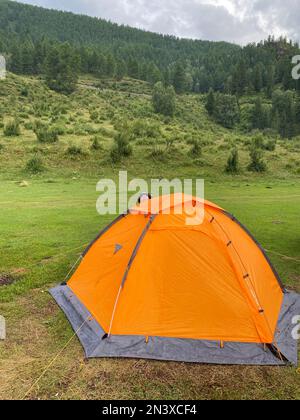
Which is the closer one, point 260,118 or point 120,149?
point 120,149

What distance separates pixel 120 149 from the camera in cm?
2725

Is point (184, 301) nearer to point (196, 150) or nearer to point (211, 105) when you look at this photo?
point (196, 150)

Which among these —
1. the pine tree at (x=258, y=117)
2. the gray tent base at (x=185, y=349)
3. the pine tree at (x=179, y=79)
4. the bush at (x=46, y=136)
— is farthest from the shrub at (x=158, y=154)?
the pine tree at (x=179, y=79)

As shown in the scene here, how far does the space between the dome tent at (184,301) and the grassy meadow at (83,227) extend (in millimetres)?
283

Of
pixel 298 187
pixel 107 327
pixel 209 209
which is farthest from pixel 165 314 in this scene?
pixel 298 187

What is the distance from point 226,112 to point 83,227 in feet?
237

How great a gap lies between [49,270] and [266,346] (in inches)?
213

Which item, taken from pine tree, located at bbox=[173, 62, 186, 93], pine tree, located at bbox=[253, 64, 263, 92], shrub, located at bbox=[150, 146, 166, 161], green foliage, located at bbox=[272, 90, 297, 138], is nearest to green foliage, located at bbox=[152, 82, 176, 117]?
green foliage, located at bbox=[272, 90, 297, 138]

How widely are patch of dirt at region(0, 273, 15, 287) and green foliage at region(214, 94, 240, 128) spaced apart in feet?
244

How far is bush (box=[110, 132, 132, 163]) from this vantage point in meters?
26.9

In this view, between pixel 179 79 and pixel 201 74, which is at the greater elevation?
pixel 201 74

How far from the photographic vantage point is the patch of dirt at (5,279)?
853 centimetres

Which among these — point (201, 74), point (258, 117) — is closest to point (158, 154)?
point (258, 117)
